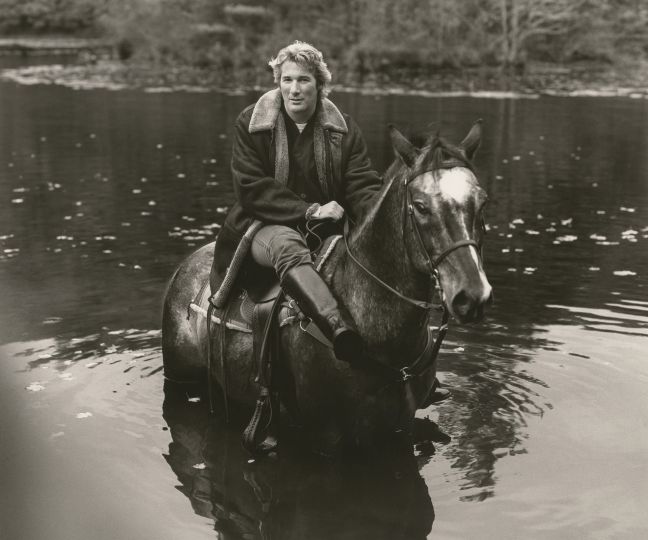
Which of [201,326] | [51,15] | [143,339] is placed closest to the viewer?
[201,326]

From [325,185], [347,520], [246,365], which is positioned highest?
[325,185]

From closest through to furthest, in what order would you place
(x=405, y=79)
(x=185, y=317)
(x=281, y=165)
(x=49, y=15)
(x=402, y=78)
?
(x=281, y=165) < (x=185, y=317) < (x=405, y=79) < (x=402, y=78) < (x=49, y=15)

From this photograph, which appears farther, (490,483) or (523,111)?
(523,111)

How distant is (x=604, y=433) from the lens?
7.49m

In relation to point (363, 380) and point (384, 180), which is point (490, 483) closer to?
point (363, 380)

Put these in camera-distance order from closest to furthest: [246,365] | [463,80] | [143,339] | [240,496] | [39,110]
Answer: [240,496] < [246,365] < [143,339] < [39,110] < [463,80]

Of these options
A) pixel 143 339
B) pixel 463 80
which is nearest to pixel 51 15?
pixel 463 80

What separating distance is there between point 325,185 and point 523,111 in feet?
91.7

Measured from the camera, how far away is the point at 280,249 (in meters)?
6.13

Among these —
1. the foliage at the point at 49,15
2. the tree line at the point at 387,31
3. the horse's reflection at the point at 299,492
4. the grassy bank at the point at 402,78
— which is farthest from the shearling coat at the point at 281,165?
the foliage at the point at 49,15

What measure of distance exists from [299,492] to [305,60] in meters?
2.75

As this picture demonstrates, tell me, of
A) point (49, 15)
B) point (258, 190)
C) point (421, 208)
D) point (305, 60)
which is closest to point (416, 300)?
point (421, 208)

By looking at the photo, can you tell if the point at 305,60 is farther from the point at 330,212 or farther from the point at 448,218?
the point at 448,218

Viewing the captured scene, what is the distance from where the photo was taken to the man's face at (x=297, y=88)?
6332mm
